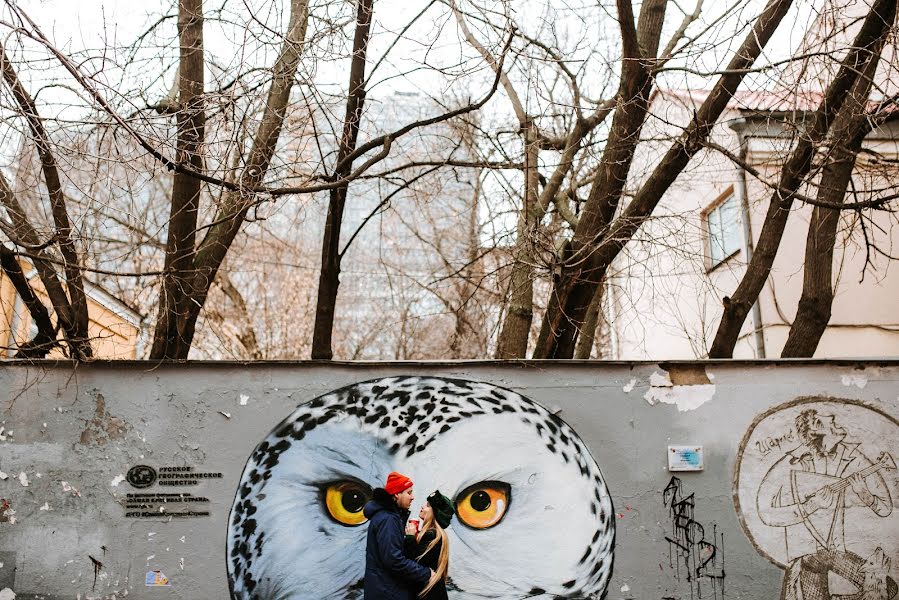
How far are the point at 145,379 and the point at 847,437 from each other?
513 cm

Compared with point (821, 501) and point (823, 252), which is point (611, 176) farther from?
point (821, 501)

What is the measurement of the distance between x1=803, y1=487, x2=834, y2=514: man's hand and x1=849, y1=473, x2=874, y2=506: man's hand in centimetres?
18

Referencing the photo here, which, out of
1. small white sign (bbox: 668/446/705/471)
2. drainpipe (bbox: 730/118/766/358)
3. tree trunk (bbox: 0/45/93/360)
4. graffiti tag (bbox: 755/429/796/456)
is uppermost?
drainpipe (bbox: 730/118/766/358)

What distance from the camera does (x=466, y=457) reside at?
549 cm

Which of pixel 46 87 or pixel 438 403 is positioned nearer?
pixel 438 403

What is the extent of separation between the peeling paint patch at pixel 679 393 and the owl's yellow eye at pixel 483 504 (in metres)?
1.27

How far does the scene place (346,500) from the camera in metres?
5.42

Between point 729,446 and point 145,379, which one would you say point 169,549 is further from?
point 729,446

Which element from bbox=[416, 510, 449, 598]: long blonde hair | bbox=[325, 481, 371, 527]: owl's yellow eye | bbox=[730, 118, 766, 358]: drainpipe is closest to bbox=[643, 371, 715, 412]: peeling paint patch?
bbox=[416, 510, 449, 598]: long blonde hair

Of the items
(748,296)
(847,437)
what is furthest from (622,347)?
(847,437)

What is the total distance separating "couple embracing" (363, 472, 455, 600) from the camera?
13.8 feet

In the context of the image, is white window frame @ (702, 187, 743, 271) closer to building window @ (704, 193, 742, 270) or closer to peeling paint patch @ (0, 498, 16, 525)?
building window @ (704, 193, 742, 270)

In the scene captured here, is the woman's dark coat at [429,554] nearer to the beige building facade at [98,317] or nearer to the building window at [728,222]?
the beige building facade at [98,317]

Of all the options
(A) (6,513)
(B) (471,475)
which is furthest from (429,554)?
(A) (6,513)
